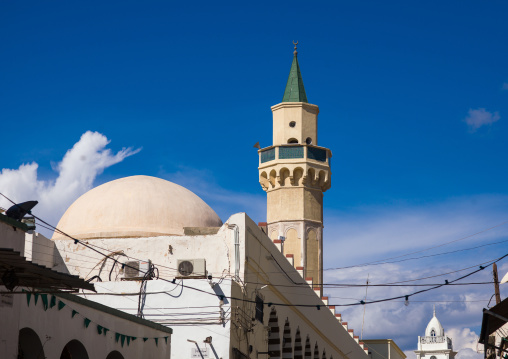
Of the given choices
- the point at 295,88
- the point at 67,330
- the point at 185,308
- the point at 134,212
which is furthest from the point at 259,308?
the point at 295,88

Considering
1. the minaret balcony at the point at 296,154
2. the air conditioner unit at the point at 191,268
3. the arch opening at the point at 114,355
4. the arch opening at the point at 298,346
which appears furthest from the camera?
the minaret balcony at the point at 296,154

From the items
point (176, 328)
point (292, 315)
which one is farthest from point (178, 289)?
point (292, 315)

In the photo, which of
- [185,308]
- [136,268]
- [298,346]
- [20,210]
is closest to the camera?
[20,210]

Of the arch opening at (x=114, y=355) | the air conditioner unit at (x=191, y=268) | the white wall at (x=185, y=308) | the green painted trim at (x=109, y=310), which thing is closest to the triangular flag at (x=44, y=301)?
the green painted trim at (x=109, y=310)

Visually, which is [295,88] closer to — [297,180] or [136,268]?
[297,180]

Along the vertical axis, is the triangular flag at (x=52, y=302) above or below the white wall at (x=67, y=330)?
above

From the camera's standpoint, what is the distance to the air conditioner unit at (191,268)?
67.5ft

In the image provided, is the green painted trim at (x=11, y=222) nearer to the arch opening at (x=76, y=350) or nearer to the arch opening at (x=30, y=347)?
the arch opening at (x=30, y=347)

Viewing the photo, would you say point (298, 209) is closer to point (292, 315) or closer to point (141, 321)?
point (292, 315)

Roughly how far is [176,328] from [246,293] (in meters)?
2.16

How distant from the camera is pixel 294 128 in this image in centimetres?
4006

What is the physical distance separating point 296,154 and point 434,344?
157 ft

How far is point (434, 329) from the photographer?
3248 inches

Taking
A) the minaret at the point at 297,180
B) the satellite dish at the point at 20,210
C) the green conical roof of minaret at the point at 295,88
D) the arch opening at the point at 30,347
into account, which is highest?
the green conical roof of minaret at the point at 295,88
